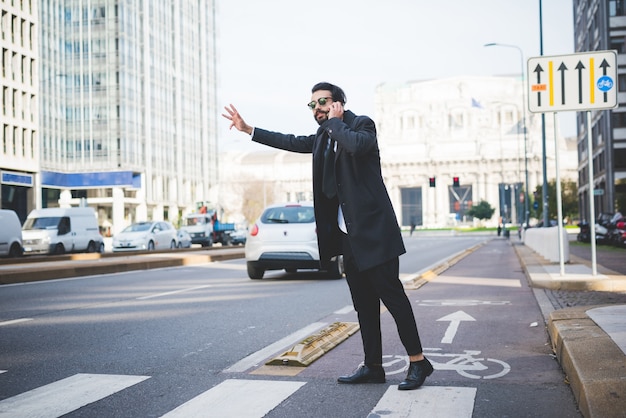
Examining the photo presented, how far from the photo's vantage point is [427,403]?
458 centimetres

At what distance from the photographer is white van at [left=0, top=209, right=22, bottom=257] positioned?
30375 millimetres

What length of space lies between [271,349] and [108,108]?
6685 centimetres

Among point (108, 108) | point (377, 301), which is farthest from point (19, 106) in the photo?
point (377, 301)

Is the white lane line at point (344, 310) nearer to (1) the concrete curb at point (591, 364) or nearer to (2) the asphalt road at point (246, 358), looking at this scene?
(2) the asphalt road at point (246, 358)

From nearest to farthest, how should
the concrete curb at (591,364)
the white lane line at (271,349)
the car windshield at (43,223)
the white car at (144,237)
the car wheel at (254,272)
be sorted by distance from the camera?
the concrete curb at (591,364), the white lane line at (271,349), the car wheel at (254,272), the car windshield at (43,223), the white car at (144,237)

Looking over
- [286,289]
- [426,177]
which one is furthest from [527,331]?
[426,177]

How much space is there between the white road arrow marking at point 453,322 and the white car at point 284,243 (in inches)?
248

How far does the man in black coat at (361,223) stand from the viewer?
16.2 feet

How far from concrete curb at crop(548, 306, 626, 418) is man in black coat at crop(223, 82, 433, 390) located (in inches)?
38.9

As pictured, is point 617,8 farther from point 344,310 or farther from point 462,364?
point 462,364

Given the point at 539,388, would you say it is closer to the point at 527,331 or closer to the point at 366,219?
the point at 366,219

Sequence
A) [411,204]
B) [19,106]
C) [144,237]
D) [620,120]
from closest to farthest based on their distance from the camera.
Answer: [144,237] < [19,106] < [620,120] < [411,204]

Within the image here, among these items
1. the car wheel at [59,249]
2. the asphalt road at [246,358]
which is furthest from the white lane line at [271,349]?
the car wheel at [59,249]

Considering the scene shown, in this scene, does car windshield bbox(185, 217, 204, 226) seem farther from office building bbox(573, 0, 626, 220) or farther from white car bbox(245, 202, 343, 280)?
white car bbox(245, 202, 343, 280)
